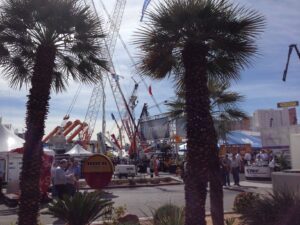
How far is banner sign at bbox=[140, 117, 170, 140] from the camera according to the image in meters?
54.9

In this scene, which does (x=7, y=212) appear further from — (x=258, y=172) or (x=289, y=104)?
(x=289, y=104)

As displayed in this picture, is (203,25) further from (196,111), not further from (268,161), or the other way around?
(268,161)

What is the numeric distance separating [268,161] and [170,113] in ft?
55.0

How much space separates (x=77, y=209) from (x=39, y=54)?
11.0 ft

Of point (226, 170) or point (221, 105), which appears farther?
point (226, 170)

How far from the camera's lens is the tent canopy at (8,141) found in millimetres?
21136

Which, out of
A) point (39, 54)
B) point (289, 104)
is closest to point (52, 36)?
point (39, 54)

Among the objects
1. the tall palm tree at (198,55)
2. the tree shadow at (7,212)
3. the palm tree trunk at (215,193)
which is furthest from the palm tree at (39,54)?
the tree shadow at (7,212)

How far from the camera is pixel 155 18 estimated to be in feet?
29.1

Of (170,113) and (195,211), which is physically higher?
(170,113)

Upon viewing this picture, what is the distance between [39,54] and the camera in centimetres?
917

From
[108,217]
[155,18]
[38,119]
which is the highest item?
[155,18]

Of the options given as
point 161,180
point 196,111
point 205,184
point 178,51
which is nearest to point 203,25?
point 178,51

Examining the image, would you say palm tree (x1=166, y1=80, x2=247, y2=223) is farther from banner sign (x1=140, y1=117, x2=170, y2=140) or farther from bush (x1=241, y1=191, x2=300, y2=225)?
banner sign (x1=140, y1=117, x2=170, y2=140)
